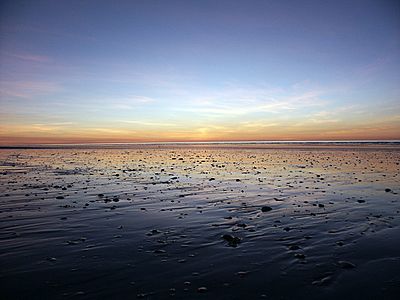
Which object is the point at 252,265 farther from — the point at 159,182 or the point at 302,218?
the point at 159,182

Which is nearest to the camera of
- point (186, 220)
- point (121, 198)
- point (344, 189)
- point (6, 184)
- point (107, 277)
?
point (107, 277)

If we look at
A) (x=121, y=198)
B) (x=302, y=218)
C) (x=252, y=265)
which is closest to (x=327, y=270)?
(x=252, y=265)

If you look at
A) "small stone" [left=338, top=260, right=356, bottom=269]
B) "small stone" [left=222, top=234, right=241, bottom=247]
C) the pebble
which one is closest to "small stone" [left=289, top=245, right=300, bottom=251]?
"small stone" [left=338, top=260, right=356, bottom=269]

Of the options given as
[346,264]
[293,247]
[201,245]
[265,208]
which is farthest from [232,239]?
[265,208]

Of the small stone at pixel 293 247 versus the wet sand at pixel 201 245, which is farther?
the small stone at pixel 293 247

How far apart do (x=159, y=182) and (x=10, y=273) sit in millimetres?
13722

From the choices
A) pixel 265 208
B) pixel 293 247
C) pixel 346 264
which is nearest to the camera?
pixel 346 264

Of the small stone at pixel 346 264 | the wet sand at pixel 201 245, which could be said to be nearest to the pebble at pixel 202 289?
the wet sand at pixel 201 245

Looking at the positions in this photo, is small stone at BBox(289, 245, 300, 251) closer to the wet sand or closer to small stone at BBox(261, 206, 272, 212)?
the wet sand

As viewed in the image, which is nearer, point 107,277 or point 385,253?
point 107,277

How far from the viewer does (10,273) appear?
6.05 metres

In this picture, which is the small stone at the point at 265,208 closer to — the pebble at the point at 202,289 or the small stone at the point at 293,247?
the small stone at the point at 293,247

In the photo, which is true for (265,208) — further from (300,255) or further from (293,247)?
(300,255)

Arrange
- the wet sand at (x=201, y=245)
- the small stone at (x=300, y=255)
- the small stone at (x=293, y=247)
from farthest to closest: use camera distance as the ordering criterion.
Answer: the small stone at (x=293, y=247), the small stone at (x=300, y=255), the wet sand at (x=201, y=245)
